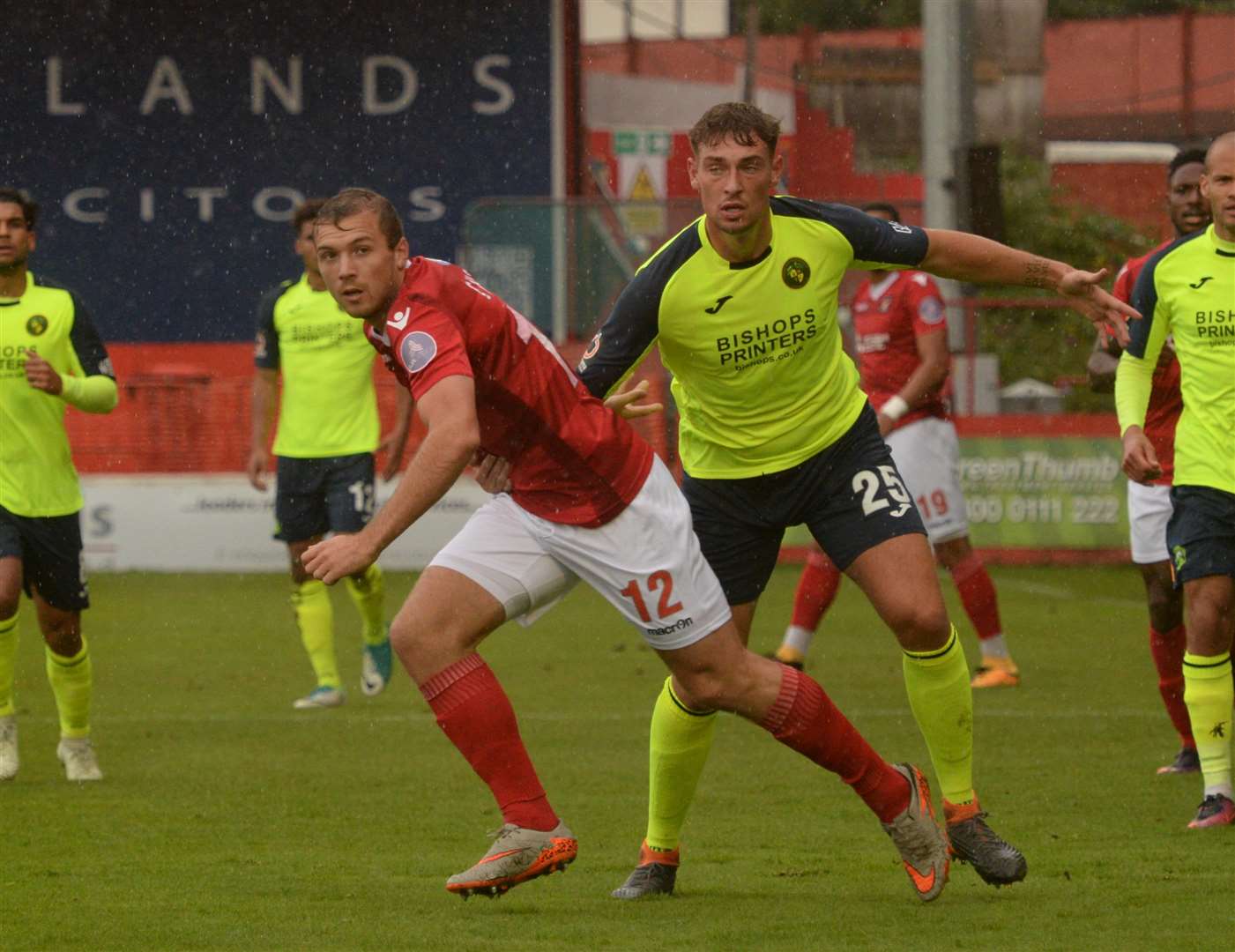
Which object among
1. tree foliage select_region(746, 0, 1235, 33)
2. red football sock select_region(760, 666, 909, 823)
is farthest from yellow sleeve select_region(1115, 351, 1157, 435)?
tree foliage select_region(746, 0, 1235, 33)

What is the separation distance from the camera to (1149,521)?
8.40 metres

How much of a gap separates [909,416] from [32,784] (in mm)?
4963

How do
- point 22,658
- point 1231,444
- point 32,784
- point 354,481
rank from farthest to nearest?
1. point 22,658
2. point 354,481
3. point 32,784
4. point 1231,444

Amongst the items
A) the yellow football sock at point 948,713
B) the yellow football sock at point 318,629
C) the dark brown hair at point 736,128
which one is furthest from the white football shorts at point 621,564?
the yellow football sock at point 318,629

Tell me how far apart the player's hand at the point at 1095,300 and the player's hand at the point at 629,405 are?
117 cm

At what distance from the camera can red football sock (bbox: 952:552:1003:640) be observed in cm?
1091

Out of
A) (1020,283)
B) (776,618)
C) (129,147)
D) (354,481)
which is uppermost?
(129,147)

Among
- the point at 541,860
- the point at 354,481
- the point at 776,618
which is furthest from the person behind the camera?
the point at 776,618

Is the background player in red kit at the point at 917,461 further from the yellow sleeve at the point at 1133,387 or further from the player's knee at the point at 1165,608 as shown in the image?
the yellow sleeve at the point at 1133,387

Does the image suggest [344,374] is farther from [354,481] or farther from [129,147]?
[129,147]

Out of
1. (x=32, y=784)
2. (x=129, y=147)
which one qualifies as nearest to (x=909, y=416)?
(x=32, y=784)

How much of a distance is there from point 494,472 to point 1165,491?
12.0 feet

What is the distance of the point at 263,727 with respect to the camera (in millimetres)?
9773

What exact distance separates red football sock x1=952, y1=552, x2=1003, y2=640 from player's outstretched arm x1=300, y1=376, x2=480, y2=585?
618 cm
